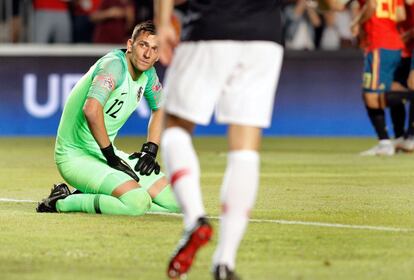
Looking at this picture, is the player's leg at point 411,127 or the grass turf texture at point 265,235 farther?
the player's leg at point 411,127

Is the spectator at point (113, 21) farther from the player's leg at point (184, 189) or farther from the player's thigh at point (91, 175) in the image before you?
the player's leg at point (184, 189)

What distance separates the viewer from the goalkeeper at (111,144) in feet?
Result: 30.9

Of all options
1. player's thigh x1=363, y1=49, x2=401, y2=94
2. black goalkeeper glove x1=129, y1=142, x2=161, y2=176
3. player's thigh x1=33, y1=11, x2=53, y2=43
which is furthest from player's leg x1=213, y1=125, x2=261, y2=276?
player's thigh x1=33, y1=11, x2=53, y2=43

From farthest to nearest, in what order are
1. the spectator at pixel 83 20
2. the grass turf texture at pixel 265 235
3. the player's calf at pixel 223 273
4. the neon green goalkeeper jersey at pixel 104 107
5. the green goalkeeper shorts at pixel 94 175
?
the spectator at pixel 83 20
the neon green goalkeeper jersey at pixel 104 107
the green goalkeeper shorts at pixel 94 175
the grass turf texture at pixel 265 235
the player's calf at pixel 223 273

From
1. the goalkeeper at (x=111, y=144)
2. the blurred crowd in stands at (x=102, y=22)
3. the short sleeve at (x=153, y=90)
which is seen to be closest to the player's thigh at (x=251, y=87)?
the goalkeeper at (x=111, y=144)

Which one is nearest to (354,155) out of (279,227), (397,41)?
(397,41)

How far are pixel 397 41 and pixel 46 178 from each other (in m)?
6.26

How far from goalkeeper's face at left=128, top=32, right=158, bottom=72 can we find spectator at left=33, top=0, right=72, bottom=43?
11233 mm

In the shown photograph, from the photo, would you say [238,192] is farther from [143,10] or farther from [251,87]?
[143,10]

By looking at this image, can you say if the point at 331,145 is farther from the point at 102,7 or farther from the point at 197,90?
the point at 197,90

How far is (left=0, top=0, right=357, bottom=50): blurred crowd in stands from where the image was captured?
20.9 metres

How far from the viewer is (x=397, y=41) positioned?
17531mm

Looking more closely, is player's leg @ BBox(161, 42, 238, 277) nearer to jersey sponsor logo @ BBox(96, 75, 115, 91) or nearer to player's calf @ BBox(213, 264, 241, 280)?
player's calf @ BBox(213, 264, 241, 280)

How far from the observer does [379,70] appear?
56.7 feet
